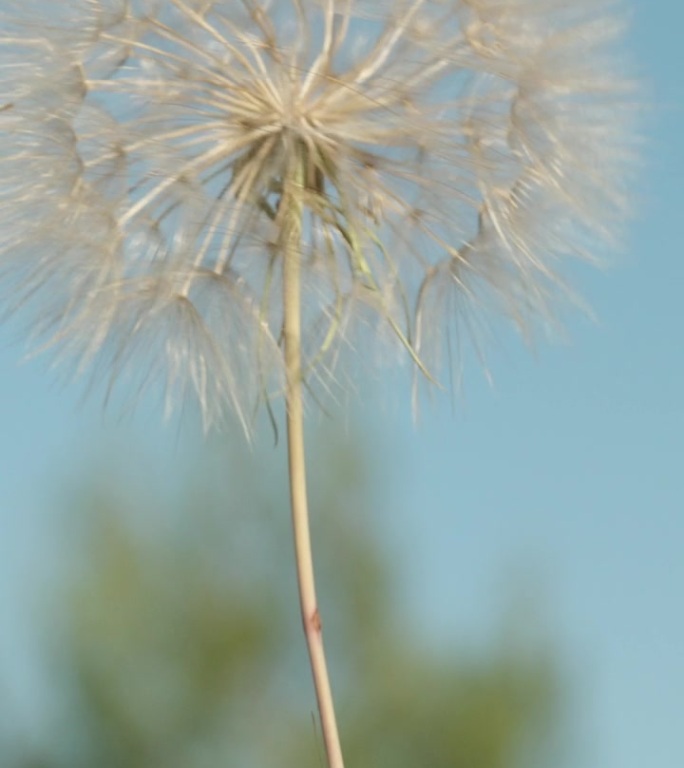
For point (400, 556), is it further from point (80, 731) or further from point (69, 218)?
point (69, 218)

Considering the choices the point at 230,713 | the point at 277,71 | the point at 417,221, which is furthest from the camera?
the point at 230,713

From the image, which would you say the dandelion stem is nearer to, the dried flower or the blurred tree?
the dried flower

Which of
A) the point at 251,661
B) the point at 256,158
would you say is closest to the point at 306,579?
the point at 256,158

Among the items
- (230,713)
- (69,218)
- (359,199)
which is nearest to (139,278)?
(69,218)

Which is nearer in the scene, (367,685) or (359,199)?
(359,199)

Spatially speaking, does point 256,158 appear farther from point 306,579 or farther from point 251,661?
point 251,661

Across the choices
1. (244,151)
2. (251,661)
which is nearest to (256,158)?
(244,151)

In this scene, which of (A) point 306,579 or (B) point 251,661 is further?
(B) point 251,661

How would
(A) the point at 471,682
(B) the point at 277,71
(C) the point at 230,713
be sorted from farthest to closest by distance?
1. (A) the point at 471,682
2. (C) the point at 230,713
3. (B) the point at 277,71

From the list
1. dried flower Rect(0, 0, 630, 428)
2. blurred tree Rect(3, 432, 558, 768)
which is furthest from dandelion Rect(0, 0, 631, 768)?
blurred tree Rect(3, 432, 558, 768)
